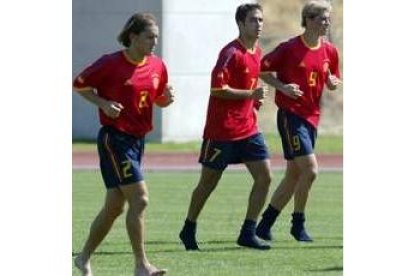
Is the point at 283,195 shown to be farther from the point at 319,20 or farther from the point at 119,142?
the point at 119,142

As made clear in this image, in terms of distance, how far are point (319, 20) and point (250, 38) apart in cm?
74

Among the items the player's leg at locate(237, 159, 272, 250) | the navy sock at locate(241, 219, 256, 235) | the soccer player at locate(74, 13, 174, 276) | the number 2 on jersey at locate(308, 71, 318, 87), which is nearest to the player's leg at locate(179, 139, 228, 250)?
the player's leg at locate(237, 159, 272, 250)

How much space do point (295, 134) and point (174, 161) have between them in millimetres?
15092

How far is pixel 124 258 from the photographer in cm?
1295

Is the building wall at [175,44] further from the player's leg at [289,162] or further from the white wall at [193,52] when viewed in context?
the player's leg at [289,162]

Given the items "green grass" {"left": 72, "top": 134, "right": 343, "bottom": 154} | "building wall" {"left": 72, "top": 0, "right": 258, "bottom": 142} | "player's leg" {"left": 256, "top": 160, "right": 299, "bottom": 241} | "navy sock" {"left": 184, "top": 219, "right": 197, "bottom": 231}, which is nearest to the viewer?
"navy sock" {"left": 184, "top": 219, "right": 197, "bottom": 231}

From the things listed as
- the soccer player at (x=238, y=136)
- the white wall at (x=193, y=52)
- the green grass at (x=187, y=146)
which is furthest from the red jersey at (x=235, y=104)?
the white wall at (x=193, y=52)

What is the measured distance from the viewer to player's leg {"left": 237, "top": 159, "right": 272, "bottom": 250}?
13898 mm

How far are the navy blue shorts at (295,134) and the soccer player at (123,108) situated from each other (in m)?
2.71

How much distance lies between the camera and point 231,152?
13984 millimetres

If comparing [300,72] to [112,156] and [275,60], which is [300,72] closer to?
[275,60]

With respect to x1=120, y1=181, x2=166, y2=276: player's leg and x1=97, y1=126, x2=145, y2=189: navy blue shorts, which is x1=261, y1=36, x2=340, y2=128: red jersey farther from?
x1=120, y1=181, x2=166, y2=276: player's leg
